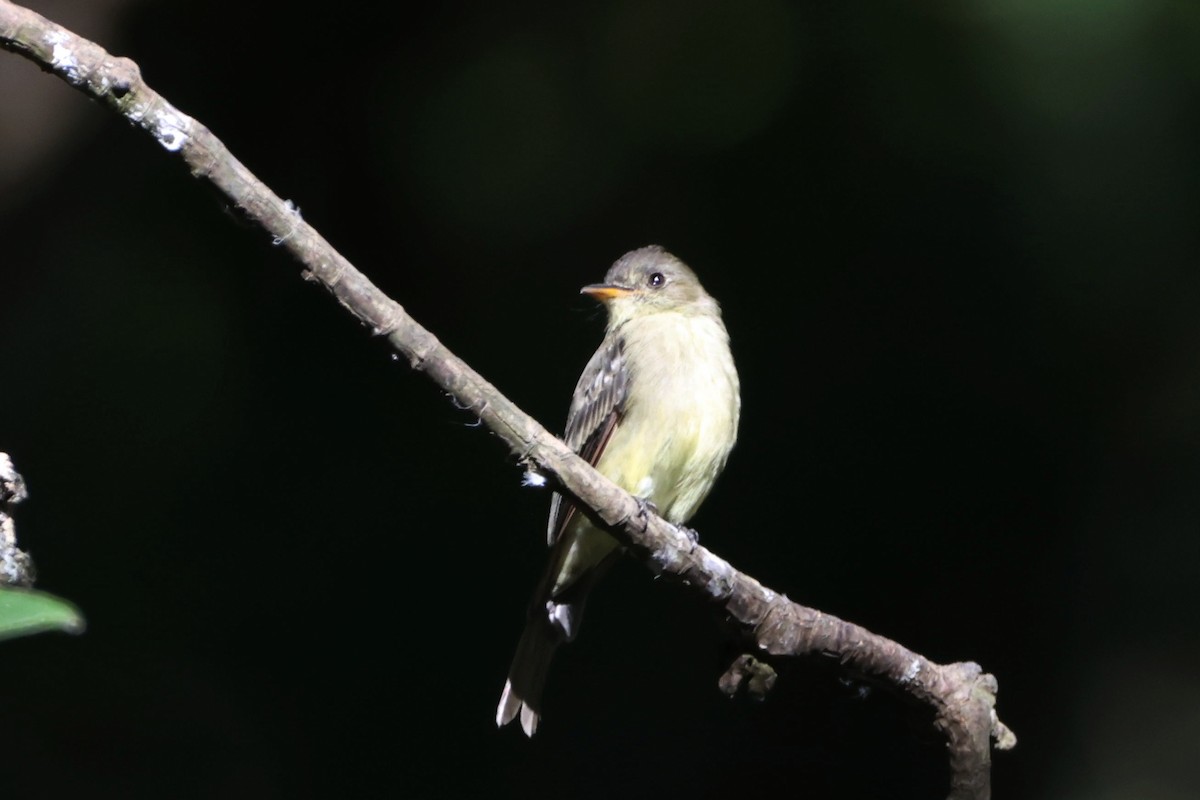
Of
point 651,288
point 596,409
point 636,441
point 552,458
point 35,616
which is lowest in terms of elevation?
point 35,616

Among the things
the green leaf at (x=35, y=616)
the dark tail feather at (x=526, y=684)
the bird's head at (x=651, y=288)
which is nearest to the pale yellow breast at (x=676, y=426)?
the bird's head at (x=651, y=288)

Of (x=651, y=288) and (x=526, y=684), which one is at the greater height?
(x=651, y=288)

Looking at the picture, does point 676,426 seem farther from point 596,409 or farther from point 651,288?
point 651,288

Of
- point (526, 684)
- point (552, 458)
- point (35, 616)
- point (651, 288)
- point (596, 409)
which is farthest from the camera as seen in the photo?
point (651, 288)

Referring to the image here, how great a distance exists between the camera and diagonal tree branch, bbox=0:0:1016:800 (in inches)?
71.7

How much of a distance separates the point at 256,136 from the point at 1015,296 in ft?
8.34

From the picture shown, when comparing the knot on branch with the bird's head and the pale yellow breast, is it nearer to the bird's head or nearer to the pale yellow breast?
the pale yellow breast

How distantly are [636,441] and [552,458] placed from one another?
140cm

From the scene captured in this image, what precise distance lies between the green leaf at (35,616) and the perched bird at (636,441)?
2.40m

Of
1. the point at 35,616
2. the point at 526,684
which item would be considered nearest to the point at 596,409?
the point at 526,684

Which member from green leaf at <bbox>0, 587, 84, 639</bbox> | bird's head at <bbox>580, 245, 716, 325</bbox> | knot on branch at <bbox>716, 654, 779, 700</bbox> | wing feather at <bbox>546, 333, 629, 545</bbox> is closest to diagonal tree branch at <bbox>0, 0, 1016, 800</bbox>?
knot on branch at <bbox>716, 654, 779, 700</bbox>

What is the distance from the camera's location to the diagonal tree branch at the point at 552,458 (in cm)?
182

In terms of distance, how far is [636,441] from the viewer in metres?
3.53

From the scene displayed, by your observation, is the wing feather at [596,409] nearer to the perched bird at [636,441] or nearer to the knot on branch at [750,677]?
the perched bird at [636,441]
